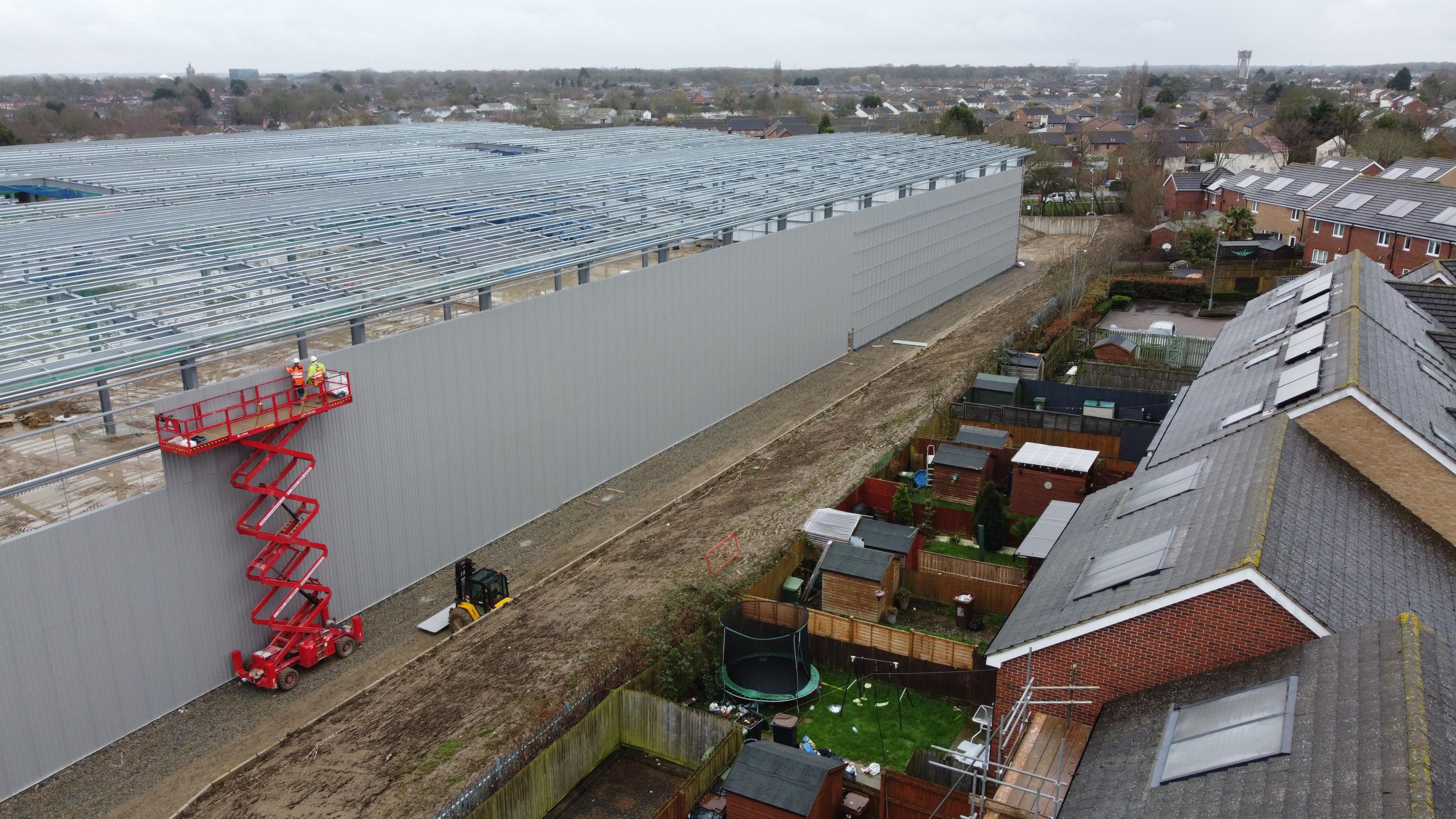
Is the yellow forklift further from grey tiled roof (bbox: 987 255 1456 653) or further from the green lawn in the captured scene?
grey tiled roof (bbox: 987 255 1456 653)

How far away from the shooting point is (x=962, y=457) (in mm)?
27109

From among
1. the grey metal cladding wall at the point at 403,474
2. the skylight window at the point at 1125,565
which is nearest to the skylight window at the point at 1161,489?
the skylight window at the point at 1125,565

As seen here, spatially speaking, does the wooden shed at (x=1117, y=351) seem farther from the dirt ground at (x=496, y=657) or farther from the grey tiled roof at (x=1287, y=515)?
the grey tiled roof at (x=1287, y=515)

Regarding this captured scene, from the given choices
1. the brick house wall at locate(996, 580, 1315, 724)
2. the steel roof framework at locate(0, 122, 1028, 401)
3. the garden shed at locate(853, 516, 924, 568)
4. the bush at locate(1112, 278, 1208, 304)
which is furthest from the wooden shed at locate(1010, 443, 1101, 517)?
the bush at locate(1112, 278, 1208, 304)

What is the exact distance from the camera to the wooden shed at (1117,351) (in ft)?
122

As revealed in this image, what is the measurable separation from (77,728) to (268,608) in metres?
3.65

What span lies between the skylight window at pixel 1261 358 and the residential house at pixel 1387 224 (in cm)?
2453

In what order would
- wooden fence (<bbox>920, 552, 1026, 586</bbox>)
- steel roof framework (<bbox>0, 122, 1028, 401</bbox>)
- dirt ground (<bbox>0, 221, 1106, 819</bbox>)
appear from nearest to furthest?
dirt ground (<bbox>0, 221, 1106, 819</bbox>) < steel roof framework (<bbox>0, 122, 1028, 401</bbox>) < wooden fence (<bbox>920, 552, 1026, 586</bbox>)

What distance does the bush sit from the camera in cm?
4834

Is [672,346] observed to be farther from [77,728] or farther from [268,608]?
[77,728]

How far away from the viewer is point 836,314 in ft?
128

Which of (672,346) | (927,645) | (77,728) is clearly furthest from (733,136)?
(77,728)

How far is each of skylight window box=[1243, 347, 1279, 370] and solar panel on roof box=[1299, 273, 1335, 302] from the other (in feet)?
13.6

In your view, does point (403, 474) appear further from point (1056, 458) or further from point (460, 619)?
point (1056, 458)
